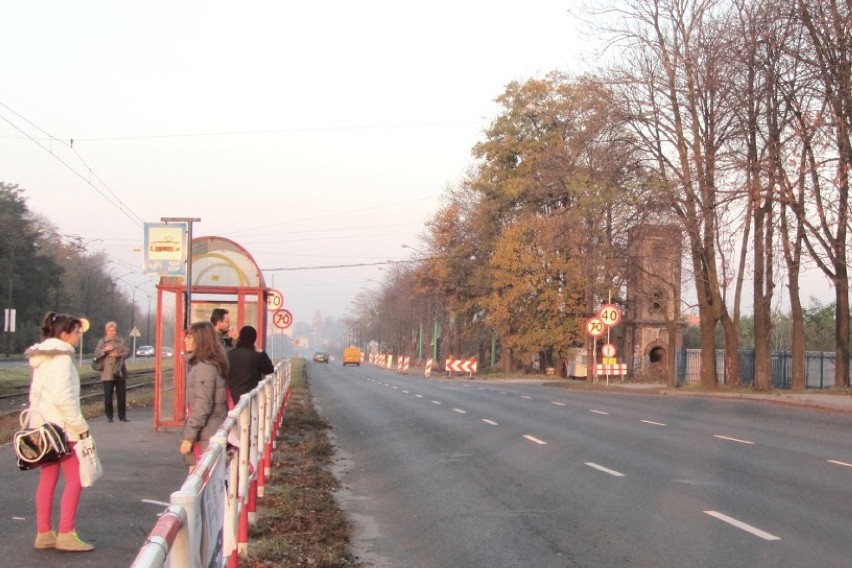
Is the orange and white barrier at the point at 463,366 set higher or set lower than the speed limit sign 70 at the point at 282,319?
lower

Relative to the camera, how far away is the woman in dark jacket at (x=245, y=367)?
9.90 metres

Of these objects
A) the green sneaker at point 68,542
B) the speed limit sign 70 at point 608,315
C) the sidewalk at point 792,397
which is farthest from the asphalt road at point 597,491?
the speed limit sign 70 at point 608,315

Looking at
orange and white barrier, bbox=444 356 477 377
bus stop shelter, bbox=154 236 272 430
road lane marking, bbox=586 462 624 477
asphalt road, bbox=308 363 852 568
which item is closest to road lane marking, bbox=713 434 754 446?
asphalt road, bbox=308 363 852 568

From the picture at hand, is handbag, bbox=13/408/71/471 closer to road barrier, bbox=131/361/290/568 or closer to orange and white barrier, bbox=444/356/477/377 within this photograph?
road barrier, bbox=131/361/290/568

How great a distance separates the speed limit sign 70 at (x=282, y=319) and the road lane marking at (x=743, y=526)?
24890 millimetres

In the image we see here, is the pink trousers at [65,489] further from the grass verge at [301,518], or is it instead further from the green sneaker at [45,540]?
the grass verge at [301,518]

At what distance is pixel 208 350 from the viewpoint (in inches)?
308

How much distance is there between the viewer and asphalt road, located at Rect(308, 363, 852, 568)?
7.86 meters

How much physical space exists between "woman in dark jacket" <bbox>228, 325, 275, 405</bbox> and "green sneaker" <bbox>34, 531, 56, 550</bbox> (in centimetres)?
313

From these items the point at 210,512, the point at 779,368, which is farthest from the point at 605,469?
the point at 779,368

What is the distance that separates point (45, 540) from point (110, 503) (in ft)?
6.95

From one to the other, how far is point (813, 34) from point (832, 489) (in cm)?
1986

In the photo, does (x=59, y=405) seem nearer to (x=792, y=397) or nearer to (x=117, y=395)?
(x=117, y=395)

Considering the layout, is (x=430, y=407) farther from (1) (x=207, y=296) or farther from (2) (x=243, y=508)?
(2) (x=243, y=508)
